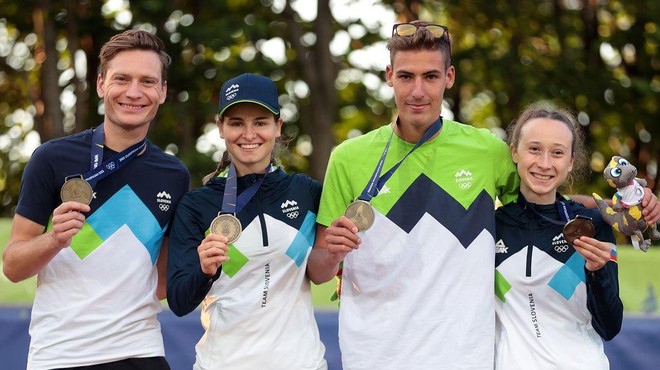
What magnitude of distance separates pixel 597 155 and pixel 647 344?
8.35m

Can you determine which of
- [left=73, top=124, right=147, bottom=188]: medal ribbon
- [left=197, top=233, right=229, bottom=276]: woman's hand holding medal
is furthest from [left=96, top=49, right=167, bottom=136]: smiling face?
[left=197, top=233, right=229, bottom=276]: woman's hand holding medal

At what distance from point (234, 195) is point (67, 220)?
2.34 ft

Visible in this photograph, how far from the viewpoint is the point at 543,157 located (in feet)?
13.8

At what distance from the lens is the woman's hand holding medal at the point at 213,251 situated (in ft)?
12.1

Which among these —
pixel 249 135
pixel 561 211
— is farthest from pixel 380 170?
pixel 561 211

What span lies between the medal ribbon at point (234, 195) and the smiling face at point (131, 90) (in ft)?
1.49

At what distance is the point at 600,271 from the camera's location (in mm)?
3982

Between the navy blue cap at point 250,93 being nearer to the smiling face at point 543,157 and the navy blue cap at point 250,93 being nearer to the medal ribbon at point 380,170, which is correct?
the medal ribbon at point 380,170

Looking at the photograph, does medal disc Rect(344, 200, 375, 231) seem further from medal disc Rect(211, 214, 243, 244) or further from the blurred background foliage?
the blurred background foliage

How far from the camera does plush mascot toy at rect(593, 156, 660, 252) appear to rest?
4.02 meters

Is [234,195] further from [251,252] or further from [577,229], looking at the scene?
[577,229]

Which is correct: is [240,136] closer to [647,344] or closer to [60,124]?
[647,344]

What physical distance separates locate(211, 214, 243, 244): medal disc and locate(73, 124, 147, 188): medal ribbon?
0.59 m

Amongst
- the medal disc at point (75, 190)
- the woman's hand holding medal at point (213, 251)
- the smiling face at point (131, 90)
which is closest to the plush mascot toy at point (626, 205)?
the woman's hand holding medal at point (213, 251)
